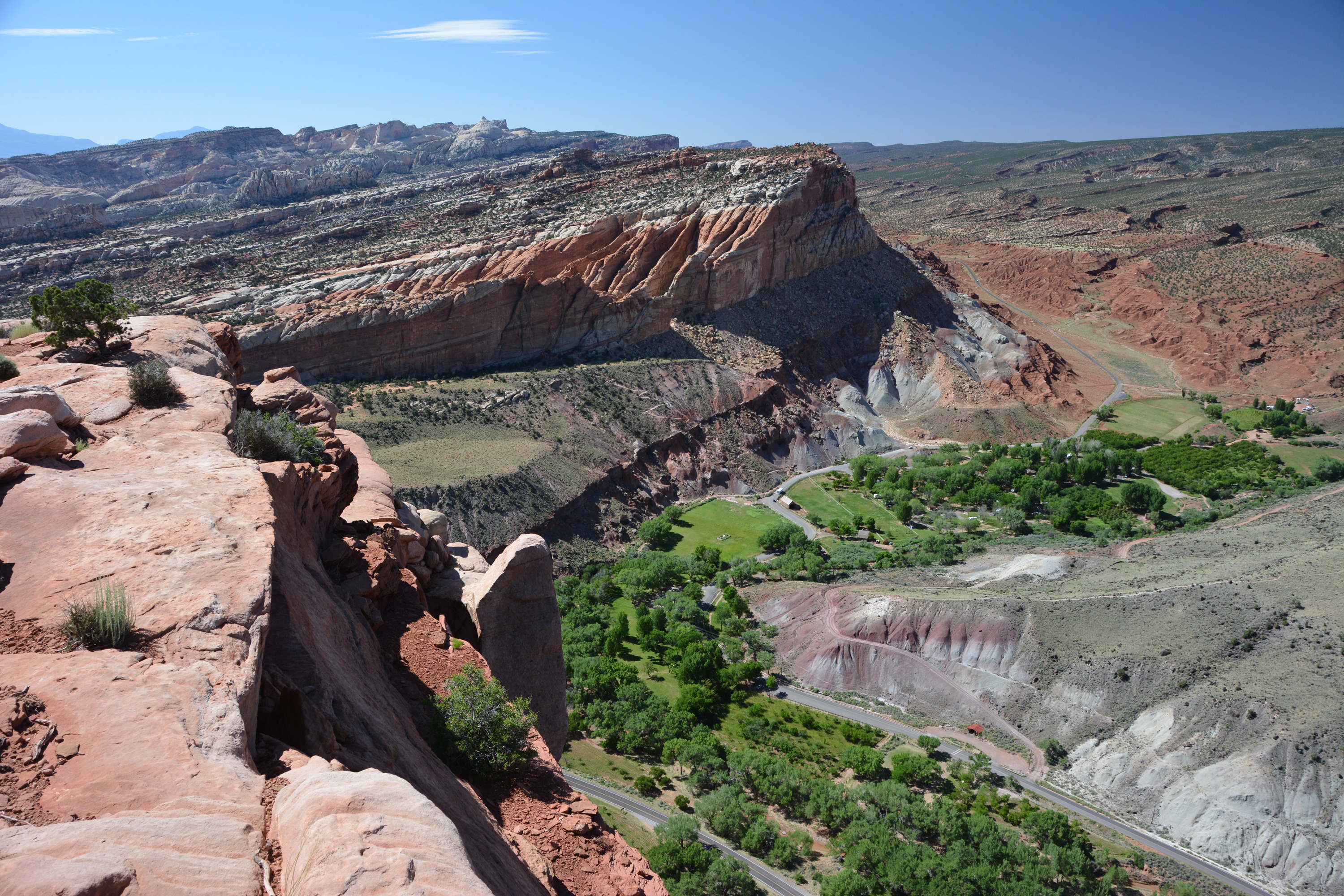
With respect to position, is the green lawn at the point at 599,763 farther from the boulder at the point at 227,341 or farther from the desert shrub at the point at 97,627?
the desert shrub at the point at 97,627

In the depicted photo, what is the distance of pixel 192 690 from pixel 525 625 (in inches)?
427

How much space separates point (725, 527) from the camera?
66.1m

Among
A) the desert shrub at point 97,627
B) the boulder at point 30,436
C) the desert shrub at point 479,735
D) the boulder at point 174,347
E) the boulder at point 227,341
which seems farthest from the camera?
the boulder at point 227,341

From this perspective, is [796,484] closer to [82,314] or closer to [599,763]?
[599,763]

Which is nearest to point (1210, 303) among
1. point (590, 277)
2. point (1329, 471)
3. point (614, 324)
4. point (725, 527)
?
point (1329, 471)

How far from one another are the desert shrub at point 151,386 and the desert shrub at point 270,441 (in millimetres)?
1677

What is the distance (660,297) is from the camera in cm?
8281

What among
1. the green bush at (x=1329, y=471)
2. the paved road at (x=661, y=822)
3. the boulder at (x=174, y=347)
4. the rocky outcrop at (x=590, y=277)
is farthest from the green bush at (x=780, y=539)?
the green bush at (x=1329, y=471)

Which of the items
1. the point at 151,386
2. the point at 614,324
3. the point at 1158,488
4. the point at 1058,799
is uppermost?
the point at 614,324

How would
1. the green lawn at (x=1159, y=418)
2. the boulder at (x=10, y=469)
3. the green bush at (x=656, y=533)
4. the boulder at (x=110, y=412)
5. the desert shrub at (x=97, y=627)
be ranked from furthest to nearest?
Answer: the green lawn at (x=1159, y=418) → the green bush at (x=656, y=533) → the boulder at (x=110, y=412) → the boulder at (x=10, y=469) → the desert shrub at (x=97, y=627)

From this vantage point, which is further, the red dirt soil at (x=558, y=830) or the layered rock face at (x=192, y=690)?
the red dirt soil at (x=558, y=830)

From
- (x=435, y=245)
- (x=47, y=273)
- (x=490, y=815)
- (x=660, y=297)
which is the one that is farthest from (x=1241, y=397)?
(x=47, y=273)

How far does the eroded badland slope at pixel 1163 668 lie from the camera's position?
31.3 metres

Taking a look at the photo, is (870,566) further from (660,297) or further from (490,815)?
(490,815)
